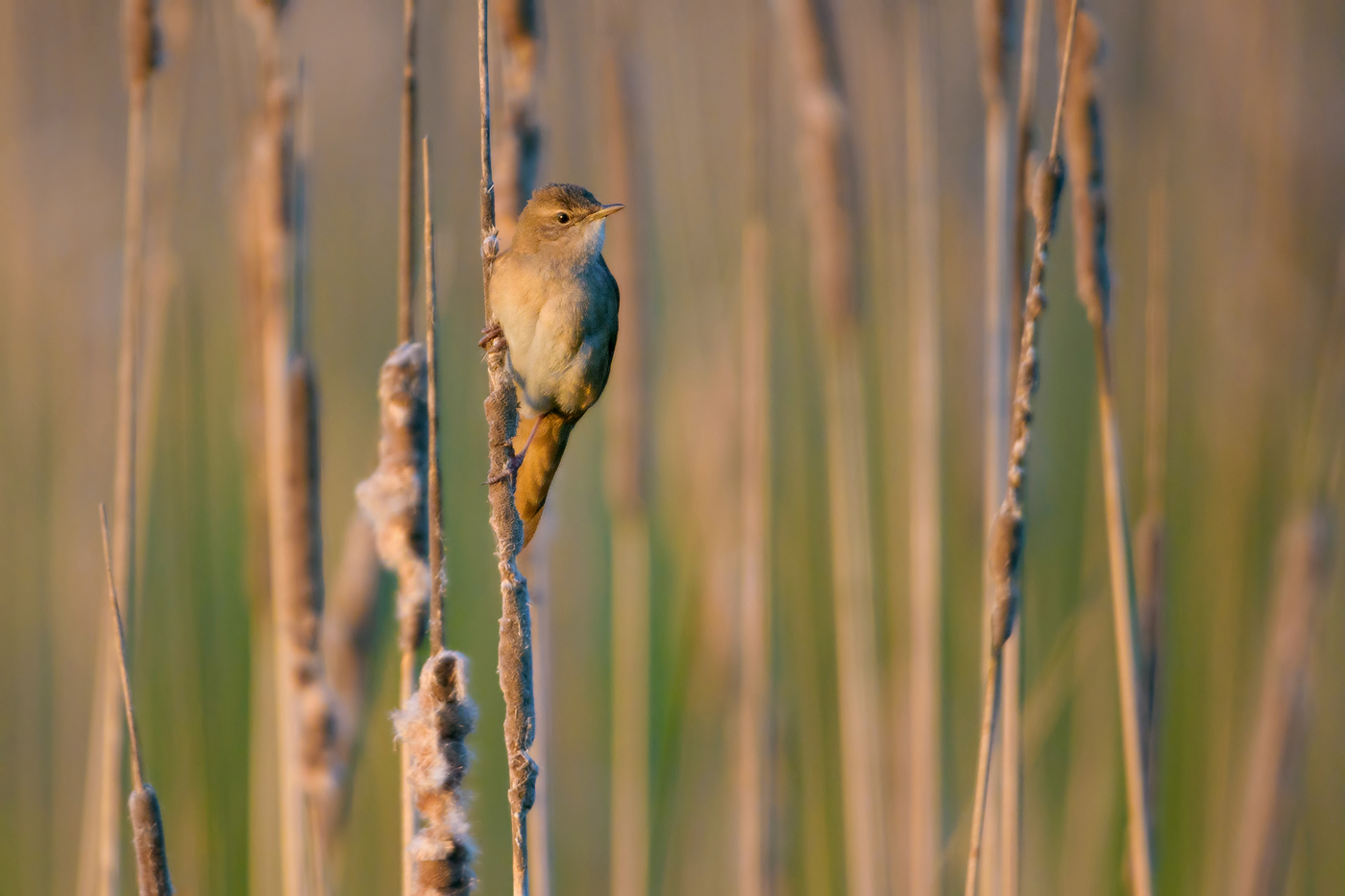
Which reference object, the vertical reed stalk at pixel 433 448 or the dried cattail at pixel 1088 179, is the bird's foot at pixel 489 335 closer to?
the vertical reed stalk at pixel 433 448

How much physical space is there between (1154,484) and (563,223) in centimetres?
109

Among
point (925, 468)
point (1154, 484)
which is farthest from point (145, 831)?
point (1154, 484)

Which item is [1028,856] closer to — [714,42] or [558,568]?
[558,568]

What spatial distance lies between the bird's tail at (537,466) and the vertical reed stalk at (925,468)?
64 cm

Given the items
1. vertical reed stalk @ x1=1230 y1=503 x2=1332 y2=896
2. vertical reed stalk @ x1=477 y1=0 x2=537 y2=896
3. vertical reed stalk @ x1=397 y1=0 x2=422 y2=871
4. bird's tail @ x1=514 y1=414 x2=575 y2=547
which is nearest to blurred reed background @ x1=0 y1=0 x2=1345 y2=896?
vertical reed stalk @ x1=1230 y1=503 x2=1332 y2=896

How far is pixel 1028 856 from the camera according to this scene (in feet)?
7.78

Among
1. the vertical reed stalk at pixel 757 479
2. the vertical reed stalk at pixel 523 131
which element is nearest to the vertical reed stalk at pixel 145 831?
the vertical reed stalk at pixel 523 131

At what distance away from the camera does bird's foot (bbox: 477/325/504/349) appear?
1450 mm

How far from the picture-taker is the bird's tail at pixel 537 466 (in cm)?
167

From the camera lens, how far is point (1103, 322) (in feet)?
4.85

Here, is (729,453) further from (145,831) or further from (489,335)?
(145,831)

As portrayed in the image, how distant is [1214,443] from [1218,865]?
1.33 meters

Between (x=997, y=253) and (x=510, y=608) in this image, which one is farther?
(x=997, y=253)

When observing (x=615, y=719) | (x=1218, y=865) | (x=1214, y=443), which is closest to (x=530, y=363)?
(x=615, y=719)
